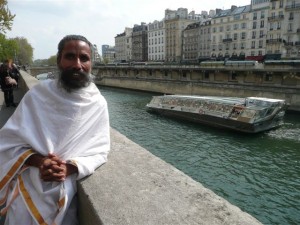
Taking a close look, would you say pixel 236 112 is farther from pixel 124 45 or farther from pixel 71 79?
pixel 124 45

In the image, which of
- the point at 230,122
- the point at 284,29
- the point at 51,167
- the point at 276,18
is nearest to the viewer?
the point at 51,167

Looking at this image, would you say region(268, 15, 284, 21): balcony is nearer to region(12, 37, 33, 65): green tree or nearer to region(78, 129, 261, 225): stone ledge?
region(78, 129, 261, 225): stone ledge

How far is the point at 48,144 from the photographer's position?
210 cm

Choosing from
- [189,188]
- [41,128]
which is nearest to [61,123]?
[41,128]

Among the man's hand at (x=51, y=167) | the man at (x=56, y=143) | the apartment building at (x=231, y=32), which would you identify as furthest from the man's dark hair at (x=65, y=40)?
the apartment building at (x=231, y=32)

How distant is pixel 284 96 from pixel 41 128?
31.4 meters

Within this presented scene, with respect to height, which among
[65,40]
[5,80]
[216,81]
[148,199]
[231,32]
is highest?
[231,32]

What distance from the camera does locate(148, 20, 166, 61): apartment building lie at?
304 feet

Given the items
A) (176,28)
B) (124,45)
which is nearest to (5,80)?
(176,28)

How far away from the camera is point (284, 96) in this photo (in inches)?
1175

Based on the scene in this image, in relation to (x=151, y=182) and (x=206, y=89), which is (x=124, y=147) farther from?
(x=206, y=89)

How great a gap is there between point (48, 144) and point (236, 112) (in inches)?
845

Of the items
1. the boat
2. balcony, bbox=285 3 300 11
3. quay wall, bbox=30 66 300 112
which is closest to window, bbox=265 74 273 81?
quay wall, bbox=30 66 300 112

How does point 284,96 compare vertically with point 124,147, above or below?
below
